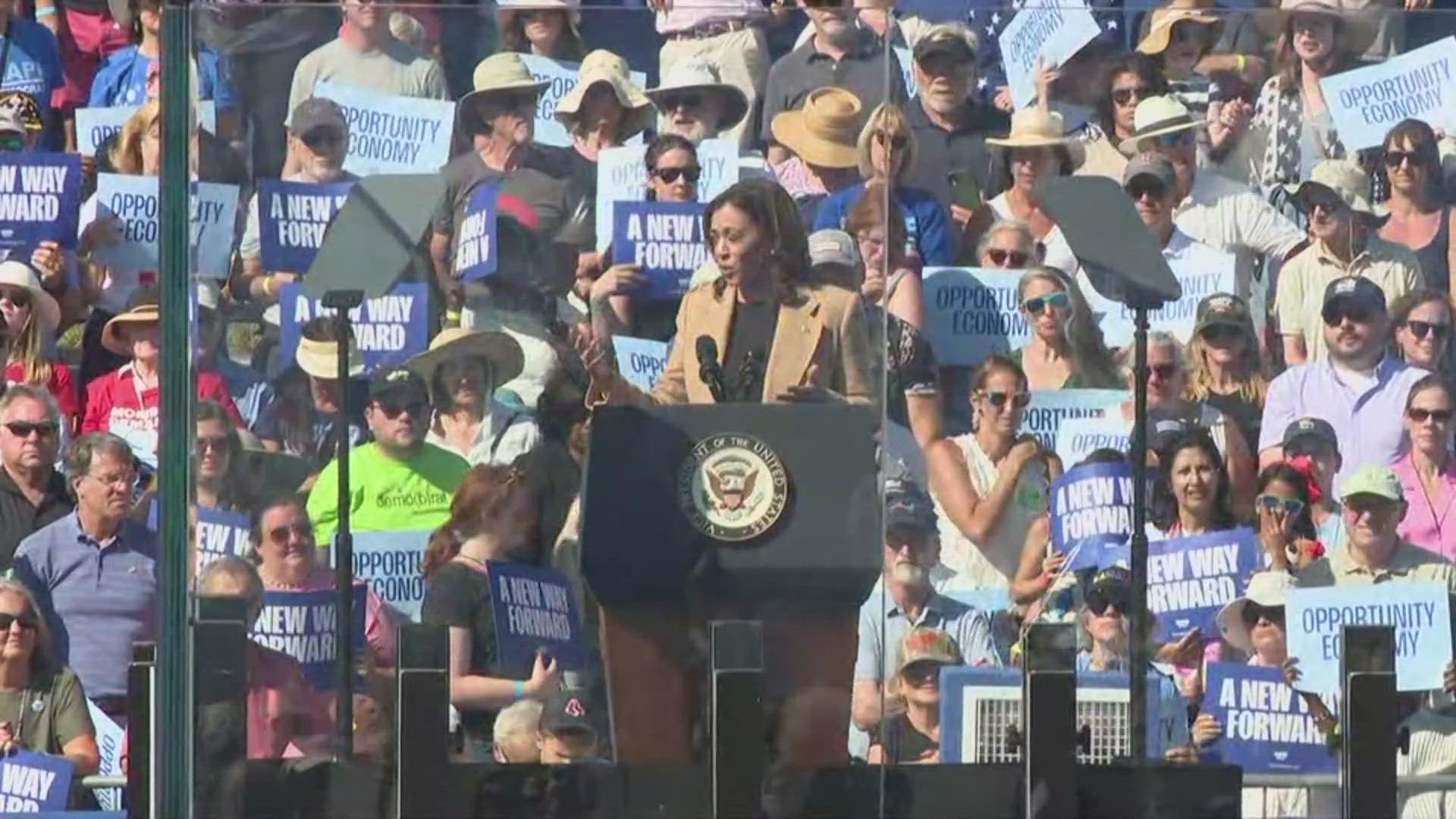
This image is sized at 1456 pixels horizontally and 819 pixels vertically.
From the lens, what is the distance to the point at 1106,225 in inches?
176

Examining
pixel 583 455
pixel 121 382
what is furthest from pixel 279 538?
pixel 121 382

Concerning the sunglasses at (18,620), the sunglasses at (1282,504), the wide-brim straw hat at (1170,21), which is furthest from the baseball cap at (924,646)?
the sunglasses at (18,620)

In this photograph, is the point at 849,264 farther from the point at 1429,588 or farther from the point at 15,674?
the point at 15,674

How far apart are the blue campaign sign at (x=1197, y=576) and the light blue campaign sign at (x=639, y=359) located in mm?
782

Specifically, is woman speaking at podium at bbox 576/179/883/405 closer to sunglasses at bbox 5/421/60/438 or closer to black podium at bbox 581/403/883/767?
black podium at bbox 581/403/883/767

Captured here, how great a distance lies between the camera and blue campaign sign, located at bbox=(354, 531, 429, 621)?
14.5 ft

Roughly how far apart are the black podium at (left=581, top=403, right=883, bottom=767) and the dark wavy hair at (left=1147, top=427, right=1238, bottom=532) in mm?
416

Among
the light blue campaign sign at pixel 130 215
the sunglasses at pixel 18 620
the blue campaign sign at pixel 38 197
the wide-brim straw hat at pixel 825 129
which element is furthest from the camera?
the light blue campaign sign at pixel 130 215

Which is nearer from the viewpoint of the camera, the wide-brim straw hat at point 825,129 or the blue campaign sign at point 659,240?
the wide-brim straw hat at point 825,129

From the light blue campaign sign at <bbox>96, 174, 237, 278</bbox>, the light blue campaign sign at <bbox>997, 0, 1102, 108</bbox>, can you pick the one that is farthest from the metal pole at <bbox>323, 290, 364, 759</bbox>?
the light blue campaign sign at <bbox>96, 174, 237, 278</bbox>

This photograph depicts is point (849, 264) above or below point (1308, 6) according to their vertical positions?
below

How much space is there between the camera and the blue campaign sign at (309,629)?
14.4 ft

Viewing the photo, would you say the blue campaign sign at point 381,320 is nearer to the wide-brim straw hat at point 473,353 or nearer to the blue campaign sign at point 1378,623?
the wide-brim straw hat at point 473,353

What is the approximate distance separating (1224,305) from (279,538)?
1450mm
